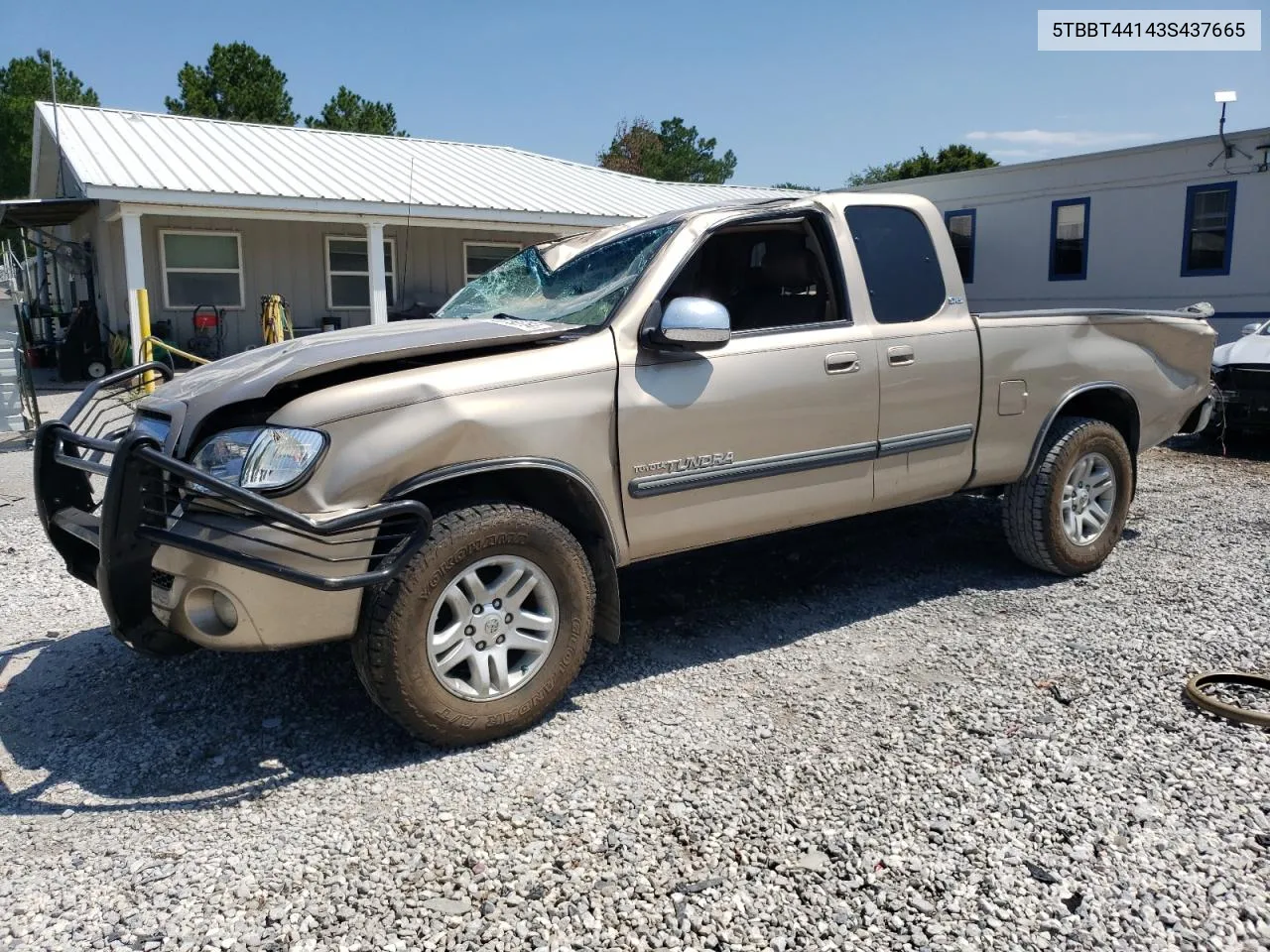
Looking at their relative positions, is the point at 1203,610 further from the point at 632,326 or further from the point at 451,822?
the point at 451,822

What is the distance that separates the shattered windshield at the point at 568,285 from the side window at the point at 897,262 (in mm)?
998

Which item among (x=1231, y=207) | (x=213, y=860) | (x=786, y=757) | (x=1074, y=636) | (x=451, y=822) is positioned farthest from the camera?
(x=1231, y=207)

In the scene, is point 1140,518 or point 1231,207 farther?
point 1231,207

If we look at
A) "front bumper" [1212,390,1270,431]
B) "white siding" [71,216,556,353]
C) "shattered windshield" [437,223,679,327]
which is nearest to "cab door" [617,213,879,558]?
"shattered windshield" [437,223,679,327]

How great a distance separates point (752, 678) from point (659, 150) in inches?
2306

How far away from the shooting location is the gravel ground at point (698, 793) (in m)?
2.54

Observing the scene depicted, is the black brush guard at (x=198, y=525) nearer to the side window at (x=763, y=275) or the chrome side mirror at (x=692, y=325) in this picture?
the chrome side mirror at (x=692, y=325)

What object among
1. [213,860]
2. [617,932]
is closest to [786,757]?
[617,932]

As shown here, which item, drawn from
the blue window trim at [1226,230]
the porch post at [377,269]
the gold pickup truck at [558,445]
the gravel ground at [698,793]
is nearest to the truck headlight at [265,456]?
the gold pickup truck at [558,445]

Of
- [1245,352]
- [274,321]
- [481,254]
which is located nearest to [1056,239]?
[1245,352]

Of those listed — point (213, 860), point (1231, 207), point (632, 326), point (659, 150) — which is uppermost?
point (659, 150)

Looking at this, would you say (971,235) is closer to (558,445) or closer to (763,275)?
(763,275)

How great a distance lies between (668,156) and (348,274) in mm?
55249

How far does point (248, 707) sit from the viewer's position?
3.86 meters
